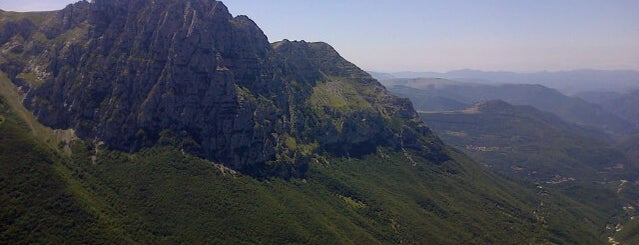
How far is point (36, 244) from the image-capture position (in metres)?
199

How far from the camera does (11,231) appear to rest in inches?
7844

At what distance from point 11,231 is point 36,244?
11974mm
